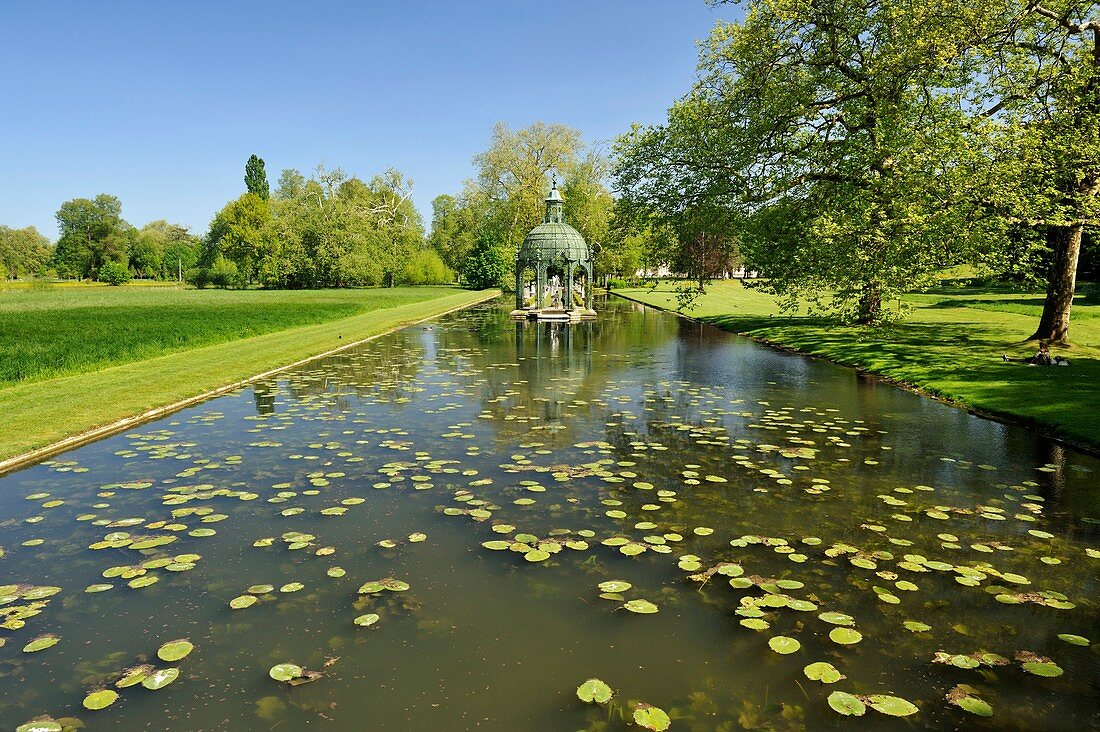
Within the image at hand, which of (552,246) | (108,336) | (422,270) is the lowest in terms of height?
(108,336)

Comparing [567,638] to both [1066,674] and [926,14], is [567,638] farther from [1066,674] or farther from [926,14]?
[926,14]

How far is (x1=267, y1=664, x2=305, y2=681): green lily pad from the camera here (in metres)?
3.69

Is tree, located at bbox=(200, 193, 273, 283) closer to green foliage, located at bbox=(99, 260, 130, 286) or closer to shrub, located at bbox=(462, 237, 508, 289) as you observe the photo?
green foliage, located at bbox=(99, 260, 130, 286)

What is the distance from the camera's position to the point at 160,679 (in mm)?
3664

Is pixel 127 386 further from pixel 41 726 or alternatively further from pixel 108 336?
pixel 41 726

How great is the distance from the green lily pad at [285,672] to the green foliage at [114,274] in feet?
426

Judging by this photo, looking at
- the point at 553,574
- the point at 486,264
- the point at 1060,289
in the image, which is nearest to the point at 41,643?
the point at 553,574

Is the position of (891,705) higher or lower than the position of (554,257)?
lower

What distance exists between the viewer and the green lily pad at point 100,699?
3.43 m

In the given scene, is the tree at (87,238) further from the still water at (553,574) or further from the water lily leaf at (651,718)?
the water lily leaf at (651,718)

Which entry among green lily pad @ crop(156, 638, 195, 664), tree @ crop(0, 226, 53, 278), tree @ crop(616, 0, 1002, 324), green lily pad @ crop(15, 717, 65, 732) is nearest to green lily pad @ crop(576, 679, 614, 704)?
green lily pad @ crop(156, 638, 195, 664)

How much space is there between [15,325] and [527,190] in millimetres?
46736

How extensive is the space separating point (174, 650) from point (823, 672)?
13.5 feet

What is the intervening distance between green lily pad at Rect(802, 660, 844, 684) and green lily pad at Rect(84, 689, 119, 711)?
4067mm
